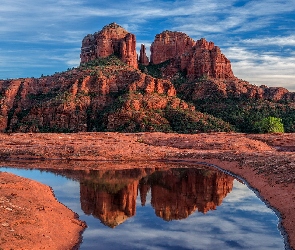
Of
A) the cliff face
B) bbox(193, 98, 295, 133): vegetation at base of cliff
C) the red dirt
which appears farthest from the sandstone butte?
bbox(193, 98, 295, 133): vegetation at base of cliff

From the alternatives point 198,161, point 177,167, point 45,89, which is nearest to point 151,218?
point 177,167

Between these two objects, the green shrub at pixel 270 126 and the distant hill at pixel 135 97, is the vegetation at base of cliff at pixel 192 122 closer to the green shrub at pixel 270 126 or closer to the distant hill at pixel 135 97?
the distant hill at pixel 135 97

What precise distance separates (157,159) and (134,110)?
39.0 metres

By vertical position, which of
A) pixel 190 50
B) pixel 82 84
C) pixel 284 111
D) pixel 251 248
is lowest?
pixel 251 248

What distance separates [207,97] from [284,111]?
19.2 m

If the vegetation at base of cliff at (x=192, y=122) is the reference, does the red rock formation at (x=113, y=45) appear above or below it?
above

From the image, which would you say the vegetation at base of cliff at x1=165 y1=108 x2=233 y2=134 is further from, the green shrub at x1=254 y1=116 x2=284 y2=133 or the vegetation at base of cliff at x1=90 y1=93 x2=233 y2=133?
the green shrub at x1=254 y1=116 x2=284 y2=133

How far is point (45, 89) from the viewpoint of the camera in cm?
10575

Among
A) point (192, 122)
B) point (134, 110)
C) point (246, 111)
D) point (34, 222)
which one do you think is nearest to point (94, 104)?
point (134, 110)

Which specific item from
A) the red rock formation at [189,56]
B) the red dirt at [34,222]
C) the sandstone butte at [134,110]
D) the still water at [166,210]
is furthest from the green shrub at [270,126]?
the red dirt at [34,222]

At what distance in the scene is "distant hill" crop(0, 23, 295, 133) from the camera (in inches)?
3377

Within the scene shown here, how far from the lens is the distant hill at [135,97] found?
85.8m

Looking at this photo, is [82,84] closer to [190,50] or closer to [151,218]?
[190,50]

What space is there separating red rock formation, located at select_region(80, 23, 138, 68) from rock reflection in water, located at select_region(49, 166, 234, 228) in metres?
87.0
